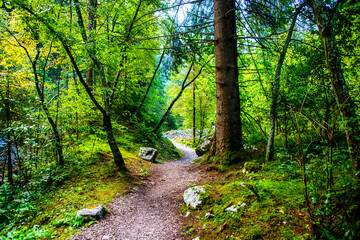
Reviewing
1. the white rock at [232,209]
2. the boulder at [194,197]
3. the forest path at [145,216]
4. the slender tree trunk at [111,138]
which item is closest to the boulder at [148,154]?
the slender tree trunk at [111,138]

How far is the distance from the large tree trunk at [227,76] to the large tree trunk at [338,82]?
9.56ft

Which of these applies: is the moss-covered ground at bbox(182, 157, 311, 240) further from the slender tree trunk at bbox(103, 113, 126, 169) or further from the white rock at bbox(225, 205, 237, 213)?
the slender tree trunk at bbox(103, 113, 126, 169)

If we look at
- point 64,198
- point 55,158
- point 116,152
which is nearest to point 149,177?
point 116,152

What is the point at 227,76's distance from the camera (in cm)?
487

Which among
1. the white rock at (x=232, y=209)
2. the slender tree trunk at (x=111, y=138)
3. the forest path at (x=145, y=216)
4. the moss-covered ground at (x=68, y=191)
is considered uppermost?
the slender tree trunk at (x=111, y=138)

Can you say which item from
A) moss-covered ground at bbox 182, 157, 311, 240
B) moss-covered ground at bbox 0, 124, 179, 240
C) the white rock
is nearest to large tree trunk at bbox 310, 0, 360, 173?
moss-covered ground at bbox 182, 157, 311, 240

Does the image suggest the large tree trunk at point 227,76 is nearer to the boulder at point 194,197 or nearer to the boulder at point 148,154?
the boulder at point 194,197

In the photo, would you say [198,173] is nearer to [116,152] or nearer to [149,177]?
[149,177]

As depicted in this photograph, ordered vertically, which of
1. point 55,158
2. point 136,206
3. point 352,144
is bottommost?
point 136,206

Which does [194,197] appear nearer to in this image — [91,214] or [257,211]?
[257,211]

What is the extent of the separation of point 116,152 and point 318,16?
559 centimetres

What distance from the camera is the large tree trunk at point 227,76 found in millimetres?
4848

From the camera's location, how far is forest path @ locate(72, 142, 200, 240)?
2.91 metres

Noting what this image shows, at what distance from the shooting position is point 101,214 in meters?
3.39
